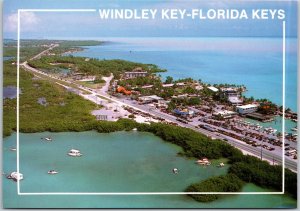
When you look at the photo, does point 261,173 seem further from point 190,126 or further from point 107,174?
point 107,174

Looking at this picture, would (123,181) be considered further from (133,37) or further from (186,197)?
(133,37)

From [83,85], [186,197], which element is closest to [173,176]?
[186,197]

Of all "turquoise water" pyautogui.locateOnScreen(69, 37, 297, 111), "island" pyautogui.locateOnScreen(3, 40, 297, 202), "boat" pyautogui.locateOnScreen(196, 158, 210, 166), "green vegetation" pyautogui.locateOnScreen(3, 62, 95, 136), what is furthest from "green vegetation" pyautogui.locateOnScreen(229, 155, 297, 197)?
"green vegetation" pyautogui.locateOnScreen(3, 62, 95, 136)

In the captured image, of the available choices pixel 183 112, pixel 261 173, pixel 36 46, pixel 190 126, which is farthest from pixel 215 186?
pixel 36 46

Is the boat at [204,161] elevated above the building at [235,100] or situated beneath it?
situated beneath

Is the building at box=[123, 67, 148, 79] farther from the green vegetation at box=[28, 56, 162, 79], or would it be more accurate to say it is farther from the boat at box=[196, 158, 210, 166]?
the boat at box=[196, 158, 210, 166]

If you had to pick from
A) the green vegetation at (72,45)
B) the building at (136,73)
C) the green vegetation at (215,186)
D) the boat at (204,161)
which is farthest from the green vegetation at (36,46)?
the green vegetation at (215,186)

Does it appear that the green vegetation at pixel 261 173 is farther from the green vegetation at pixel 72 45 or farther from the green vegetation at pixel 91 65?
the green vegetation at pixel 72 45
